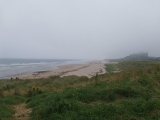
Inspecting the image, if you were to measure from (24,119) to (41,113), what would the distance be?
3.11 ft

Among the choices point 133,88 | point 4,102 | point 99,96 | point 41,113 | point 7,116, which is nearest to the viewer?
point 41,113

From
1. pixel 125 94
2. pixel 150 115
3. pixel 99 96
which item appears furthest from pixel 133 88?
pixel 150 115

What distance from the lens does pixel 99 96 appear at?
11914 mm

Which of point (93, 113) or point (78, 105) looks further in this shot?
point (78, 105)

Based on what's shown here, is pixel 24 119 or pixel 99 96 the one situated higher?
pixel 99 96

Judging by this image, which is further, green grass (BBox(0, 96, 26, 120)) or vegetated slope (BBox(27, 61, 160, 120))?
green grass (BBox(0, 96, 26, 120))

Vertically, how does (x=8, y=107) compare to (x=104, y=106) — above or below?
below

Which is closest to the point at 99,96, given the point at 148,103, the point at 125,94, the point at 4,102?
the point at 125,94

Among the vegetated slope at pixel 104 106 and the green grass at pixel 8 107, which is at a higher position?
the vegetated slope at pixel 104 106

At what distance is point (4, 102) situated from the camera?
1413cm

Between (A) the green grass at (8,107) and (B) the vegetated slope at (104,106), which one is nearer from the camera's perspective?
(B) the vegetated slope at (104,106)

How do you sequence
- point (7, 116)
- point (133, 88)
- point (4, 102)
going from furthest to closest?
1. point (4, 102)
2. point (133, 88)
3. point (7, 116)

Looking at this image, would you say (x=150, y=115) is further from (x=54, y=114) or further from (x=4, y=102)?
(x=4, y=102)

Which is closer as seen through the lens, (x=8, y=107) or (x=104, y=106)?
(x=104, y=106)
